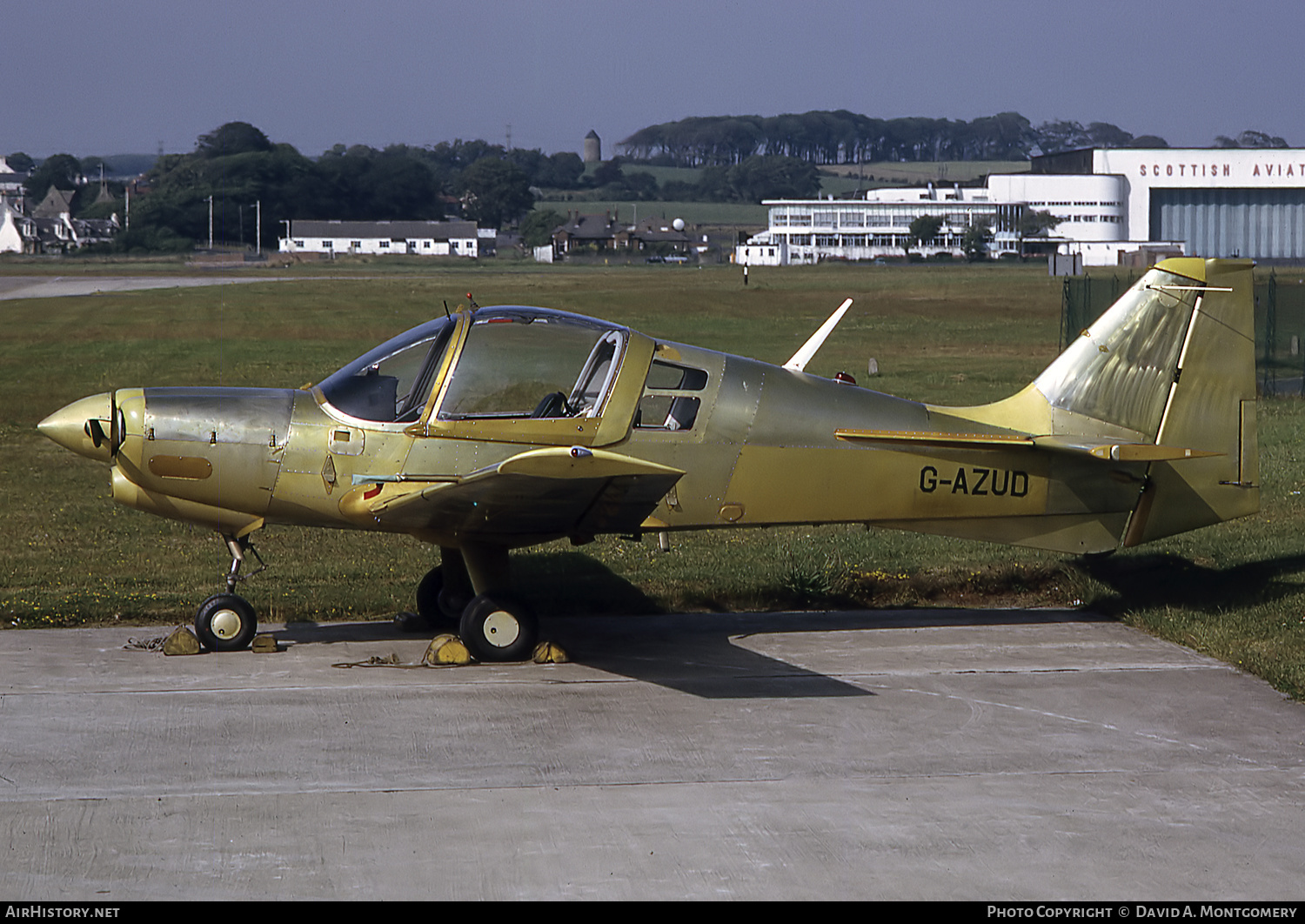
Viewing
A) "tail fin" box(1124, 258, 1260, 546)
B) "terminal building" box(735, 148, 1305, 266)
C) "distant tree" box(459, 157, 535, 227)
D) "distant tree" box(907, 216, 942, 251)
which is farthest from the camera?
"distant tree" box(459, 157, 535, 227)

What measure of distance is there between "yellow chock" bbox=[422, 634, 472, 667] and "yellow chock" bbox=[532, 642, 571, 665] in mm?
422

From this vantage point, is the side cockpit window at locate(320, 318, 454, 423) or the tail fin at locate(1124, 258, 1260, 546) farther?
the tail fin at locate(1124, 258, 1260, 546)

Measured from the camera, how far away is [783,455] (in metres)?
8.33

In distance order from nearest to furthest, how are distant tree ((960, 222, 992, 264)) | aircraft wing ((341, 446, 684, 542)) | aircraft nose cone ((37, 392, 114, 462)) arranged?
aircraft wing ((341, 446, 684, 542)) → aircraft nose cone ((37, 392, 114, 462)) → distant tree ((960, 222, 992, 264))

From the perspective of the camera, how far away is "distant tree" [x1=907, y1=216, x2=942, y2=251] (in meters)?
119

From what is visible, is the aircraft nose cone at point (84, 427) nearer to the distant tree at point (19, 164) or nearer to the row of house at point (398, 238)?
the row of house at point (398, 238)

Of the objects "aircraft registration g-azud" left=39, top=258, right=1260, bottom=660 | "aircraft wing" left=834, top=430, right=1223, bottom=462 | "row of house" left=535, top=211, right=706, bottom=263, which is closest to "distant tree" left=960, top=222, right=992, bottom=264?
"row of house" left=535, top=211, right=706, bottom=263

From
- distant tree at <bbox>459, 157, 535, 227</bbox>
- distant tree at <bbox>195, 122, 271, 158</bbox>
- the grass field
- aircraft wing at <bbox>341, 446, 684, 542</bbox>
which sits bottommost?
the grass field

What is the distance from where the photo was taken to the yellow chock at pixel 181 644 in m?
8.40

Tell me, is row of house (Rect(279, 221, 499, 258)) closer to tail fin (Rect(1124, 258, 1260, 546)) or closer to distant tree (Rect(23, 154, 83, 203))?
distant tree (Rect(23, 154, 83, 203))

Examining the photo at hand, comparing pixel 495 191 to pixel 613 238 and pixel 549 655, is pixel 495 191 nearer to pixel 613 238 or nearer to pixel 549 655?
pixel 613 238

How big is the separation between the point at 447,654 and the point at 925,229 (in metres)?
116

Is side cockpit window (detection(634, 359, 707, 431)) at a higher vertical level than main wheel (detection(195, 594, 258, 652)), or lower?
higher

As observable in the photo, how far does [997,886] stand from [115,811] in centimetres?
376
